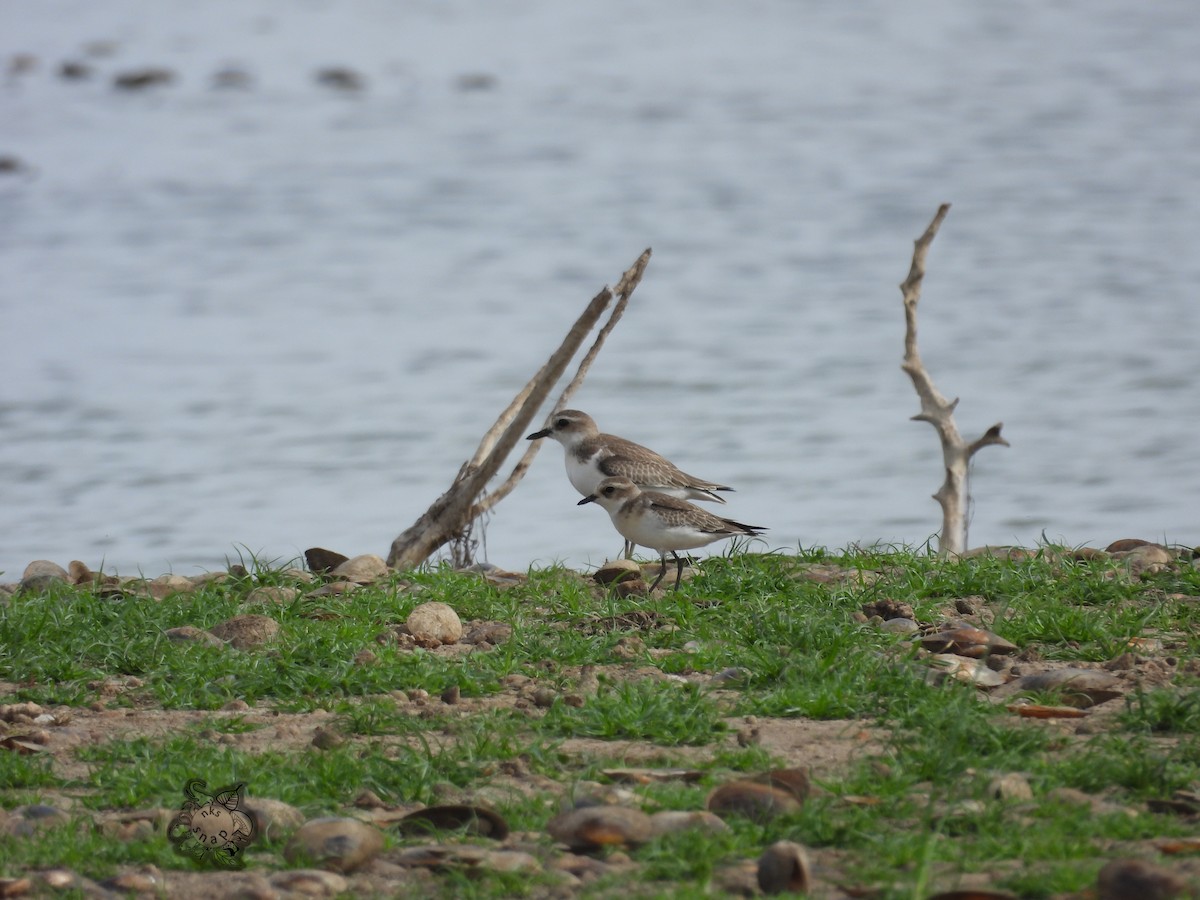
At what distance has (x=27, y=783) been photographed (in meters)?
5.12

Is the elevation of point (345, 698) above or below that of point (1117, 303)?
below

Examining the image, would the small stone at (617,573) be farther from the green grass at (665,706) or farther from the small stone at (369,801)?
the small stone at (369,801)

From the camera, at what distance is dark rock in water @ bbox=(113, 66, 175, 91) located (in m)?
39.3

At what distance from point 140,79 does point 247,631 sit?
35.6 metres

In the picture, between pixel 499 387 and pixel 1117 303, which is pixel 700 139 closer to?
pixel 1117 303

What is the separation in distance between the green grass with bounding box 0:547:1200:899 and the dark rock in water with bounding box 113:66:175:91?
34.6 m

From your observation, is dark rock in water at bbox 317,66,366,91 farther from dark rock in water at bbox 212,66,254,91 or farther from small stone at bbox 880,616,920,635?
small stone at bbox 880,616,920,635

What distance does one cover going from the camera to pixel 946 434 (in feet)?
31.2

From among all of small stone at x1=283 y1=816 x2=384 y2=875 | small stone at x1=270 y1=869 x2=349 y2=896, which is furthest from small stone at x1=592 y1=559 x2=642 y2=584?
small stone at x1=270 y1=869 x2=349 y2=896

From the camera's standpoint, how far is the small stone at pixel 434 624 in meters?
Answer: 6.40

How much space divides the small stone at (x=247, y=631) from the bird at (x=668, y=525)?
5.31 feet

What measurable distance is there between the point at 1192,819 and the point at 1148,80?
1342 inches

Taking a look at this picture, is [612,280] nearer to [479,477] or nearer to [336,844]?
[479,477]

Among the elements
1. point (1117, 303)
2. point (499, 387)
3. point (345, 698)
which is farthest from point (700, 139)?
point (345, 698)
